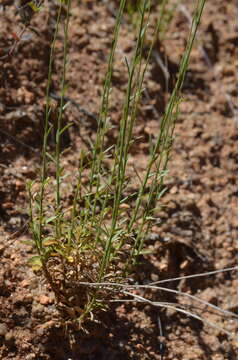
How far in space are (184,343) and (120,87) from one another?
121 centimetres

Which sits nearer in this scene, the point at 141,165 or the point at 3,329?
the point at 3,329

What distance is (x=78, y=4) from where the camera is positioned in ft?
8.41

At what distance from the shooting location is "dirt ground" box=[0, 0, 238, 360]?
1.64m

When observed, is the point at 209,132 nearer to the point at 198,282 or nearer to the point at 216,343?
the point at 198,282

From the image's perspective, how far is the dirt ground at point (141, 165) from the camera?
5.40ft

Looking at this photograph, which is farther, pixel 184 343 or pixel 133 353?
pixel 184 343

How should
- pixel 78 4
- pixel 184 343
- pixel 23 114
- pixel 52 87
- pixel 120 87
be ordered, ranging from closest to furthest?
pixel 184 343 < pixel 23 114 < pixel 52 87 < pixel 120 87 < pixel 78 4

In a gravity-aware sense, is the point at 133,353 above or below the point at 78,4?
below

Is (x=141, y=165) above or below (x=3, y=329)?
above

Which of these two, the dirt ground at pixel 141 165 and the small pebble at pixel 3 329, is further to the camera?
the dirt ground at pixel 141 165

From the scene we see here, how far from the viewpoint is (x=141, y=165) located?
2234 mm

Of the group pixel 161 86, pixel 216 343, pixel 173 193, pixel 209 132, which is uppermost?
pixel 161 86

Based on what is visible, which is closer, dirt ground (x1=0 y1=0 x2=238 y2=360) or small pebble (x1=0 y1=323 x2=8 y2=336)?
small pebble (x1=0 y1=323 x2=8 y2=336)

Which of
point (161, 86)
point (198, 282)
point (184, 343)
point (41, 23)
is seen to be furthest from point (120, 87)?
point (184, 343)
